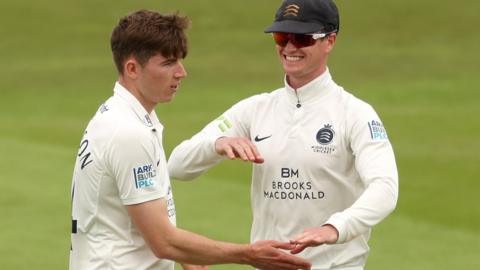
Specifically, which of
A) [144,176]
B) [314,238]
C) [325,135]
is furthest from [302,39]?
[144,176]

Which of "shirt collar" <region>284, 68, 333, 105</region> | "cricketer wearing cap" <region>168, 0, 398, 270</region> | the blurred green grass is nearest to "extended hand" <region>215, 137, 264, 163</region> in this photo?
"cricketer wearing cap" <region>168, 0, 398, 270</region>

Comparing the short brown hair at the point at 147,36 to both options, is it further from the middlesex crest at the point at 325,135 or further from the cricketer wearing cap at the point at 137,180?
the middlesex crest at the point at 325,135

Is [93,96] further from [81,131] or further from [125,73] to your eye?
[125,73]

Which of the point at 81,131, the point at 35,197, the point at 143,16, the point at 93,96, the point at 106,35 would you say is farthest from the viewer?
the point at 106,35

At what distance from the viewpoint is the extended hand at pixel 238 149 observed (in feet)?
22.3

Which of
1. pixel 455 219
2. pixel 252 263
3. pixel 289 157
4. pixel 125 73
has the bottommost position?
pixel 455 219

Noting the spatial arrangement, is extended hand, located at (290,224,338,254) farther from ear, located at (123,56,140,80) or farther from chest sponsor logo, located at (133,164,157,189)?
ear, located at (123,56,140,80)

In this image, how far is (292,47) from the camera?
7090mm

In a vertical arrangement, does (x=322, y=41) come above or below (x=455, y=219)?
above

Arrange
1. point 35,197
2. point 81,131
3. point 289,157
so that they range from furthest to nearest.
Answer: point 81,131, point 35,197, point 289,157

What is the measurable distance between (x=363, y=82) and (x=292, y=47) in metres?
18.2

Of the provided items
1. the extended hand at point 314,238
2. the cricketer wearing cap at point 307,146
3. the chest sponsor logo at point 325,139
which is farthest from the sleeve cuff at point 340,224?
the chest sponsor logo at point 325,139

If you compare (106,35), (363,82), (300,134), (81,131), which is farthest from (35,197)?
(106,35)

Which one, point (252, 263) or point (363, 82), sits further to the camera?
point (363, 82)
